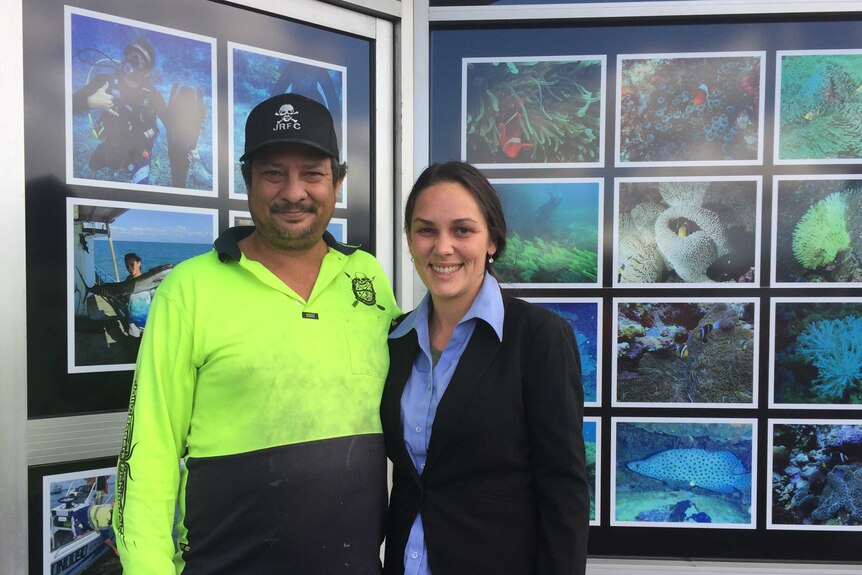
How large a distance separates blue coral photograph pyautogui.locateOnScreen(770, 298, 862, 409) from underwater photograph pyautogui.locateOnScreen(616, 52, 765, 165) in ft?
2.47

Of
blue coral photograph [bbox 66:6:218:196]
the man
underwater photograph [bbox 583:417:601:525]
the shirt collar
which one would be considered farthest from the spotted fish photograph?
underwater photograph [bbox 583:417:601:525]

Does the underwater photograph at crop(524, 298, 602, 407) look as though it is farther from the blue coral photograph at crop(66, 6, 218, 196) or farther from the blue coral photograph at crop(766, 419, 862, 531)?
the blue coral photograph at crop(66, 6, 218, 196)

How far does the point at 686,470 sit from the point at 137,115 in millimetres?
2852

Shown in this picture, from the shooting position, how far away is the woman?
4.42 feet

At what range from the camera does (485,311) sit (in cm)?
144

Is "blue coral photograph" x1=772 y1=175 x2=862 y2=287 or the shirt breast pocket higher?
"blue coral photograph" x1=772 y1=175 x2=862 y2=287

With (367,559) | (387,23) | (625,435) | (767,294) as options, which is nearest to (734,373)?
(767,294)

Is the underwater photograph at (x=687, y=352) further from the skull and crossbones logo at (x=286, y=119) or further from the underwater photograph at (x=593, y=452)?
the skull and crossbones logo at (x=286, y=119)

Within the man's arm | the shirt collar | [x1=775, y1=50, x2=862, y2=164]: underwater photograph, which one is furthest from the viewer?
[x1=775, y1=50, x2=862, y2=164]: underwater photograph

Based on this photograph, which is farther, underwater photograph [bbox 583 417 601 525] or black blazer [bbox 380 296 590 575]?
underwater photograph [bbox 583 417 601 525]

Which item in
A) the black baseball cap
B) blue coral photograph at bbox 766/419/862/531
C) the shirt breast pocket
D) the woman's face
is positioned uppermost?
the black baseball cap

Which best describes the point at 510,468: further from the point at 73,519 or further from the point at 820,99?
the point at 820,99

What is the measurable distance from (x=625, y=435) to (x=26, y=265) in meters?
2.56

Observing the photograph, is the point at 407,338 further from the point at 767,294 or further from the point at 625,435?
the point at 767,294
